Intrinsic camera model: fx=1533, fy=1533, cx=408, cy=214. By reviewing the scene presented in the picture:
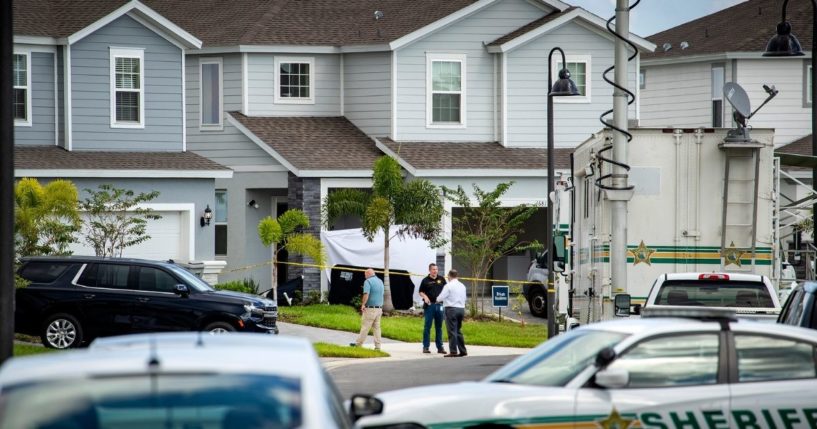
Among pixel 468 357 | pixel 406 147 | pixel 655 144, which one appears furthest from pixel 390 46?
pixel 655 144

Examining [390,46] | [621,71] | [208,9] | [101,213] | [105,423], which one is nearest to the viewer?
[105,423]

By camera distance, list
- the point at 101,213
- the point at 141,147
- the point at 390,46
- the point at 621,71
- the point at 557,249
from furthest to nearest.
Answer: the point at 390,46
the point at 141,147
the point at 101,213
the point at 557,249
the point at 621,71

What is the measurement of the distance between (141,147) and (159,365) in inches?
1165

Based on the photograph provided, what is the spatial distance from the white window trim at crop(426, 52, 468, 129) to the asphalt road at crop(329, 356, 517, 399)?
42.0 feet

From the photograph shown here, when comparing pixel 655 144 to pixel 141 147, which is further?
pixel 141 147

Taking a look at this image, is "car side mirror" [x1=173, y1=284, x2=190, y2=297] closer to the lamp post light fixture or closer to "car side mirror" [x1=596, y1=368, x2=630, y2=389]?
the lamp post light fixture

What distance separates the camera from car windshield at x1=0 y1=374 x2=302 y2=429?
6.63 m

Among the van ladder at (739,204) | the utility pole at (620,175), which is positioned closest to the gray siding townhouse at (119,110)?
the van ladder at (739,204)

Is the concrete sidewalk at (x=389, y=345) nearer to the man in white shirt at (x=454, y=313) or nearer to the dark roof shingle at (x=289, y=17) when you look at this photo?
the man in white shirt at (x=454, y=313)

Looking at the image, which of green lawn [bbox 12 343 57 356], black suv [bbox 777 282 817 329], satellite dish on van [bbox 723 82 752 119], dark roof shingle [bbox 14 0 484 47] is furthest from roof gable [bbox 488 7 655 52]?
black suv [bbox 777 282 817 329]

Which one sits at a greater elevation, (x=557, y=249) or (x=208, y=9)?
(x=208, y=9)

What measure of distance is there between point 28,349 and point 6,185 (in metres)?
9.94

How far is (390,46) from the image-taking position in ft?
126

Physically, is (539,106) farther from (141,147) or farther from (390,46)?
(141,147)
